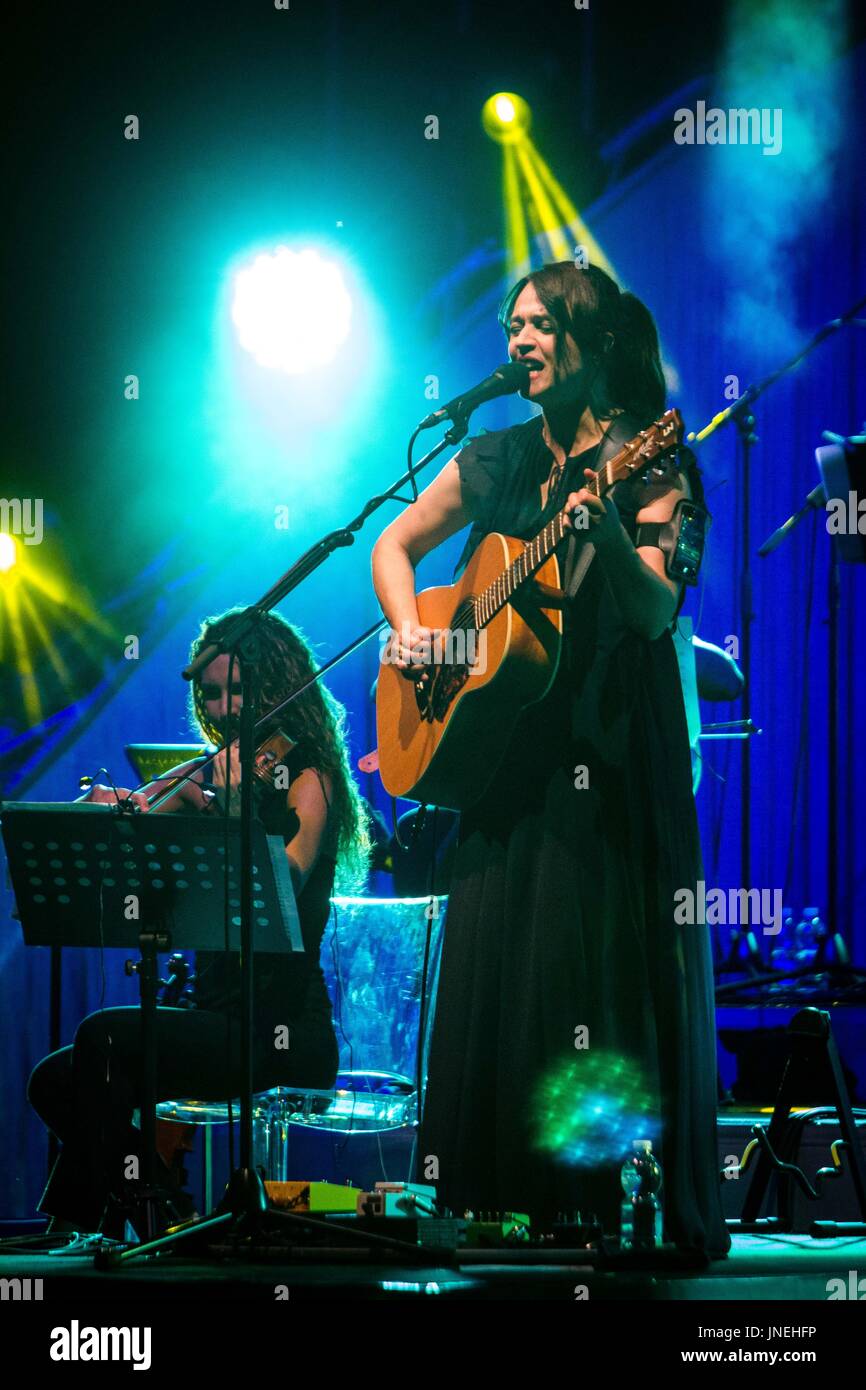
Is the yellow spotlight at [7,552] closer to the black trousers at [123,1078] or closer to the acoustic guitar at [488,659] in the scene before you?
the black trousers at [123,1078]

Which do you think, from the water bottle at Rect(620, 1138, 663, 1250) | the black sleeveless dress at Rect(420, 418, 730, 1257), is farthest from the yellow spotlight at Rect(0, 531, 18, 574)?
the water bottle at Rect(620, 1138, 663, 1250)

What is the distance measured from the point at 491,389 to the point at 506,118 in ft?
12.7

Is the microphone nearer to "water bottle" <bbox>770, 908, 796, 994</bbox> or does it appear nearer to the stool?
the stool

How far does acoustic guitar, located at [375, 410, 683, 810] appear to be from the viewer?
3084 millimetres

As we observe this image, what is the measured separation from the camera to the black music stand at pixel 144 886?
10.9 ft

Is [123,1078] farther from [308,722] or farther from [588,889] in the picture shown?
[588,889]

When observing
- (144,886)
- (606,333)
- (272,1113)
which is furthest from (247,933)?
(606,333)

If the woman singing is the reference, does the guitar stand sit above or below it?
below

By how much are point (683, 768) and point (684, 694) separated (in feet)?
0.52

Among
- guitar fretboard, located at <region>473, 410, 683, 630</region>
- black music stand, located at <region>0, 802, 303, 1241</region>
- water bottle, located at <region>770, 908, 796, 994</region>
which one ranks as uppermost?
guitar fretboard, located at <region>473, 410, 683, 630</region>

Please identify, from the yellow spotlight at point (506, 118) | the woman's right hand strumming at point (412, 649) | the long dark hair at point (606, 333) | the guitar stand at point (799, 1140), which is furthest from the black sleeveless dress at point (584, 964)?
the yellow spotlight at point (506, 118)

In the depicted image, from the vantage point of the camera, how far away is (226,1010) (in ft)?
12.7

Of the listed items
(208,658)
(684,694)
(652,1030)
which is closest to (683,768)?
(684,694)

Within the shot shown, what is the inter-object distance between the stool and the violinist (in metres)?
0.09
